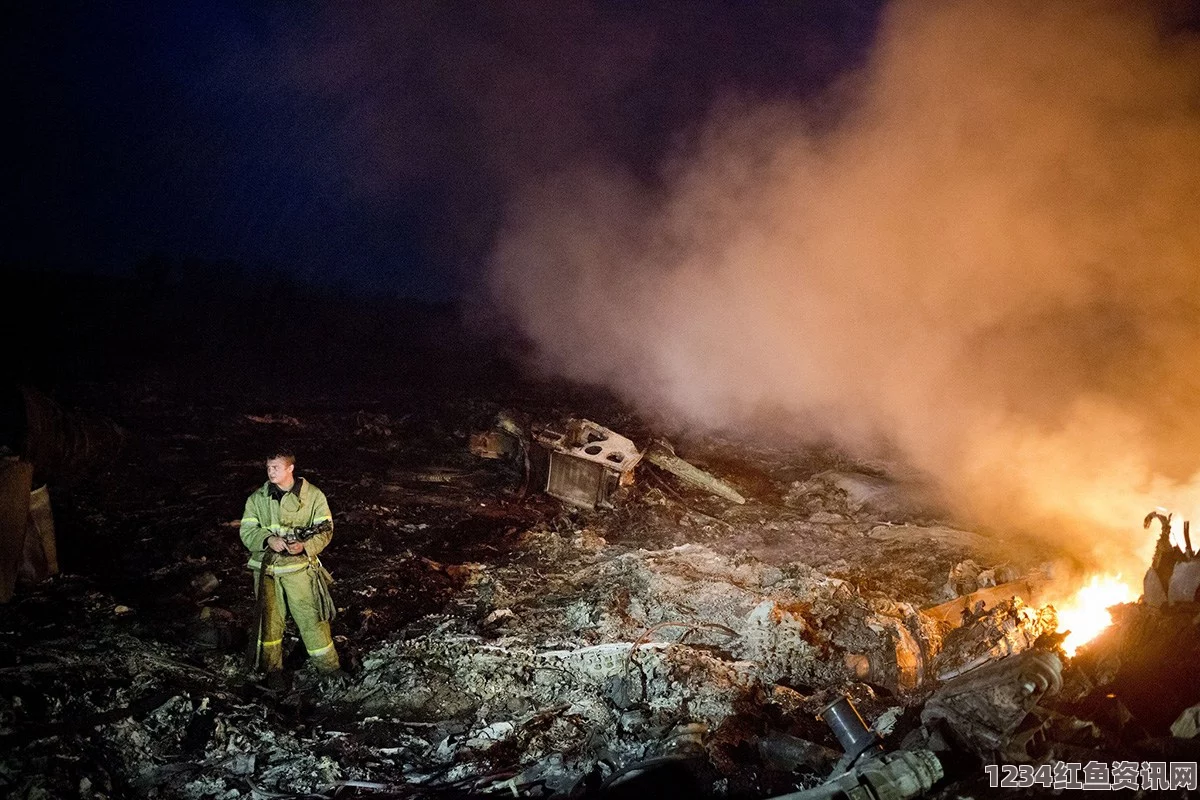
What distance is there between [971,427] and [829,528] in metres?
3.10

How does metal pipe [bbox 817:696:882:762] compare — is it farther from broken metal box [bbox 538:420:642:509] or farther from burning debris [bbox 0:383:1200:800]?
broken metal box [bbox 538:420:642:509]

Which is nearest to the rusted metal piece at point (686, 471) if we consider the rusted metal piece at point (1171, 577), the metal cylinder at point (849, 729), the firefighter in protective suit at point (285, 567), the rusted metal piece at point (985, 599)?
the rusted metal piece at point (985, 599)

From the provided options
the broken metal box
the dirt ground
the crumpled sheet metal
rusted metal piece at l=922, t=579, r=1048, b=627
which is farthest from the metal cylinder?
the broken metal box

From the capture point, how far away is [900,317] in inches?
400

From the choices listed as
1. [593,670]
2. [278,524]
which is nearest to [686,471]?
[593,670]

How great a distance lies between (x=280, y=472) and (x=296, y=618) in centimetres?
104

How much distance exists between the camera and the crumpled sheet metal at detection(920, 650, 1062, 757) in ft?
10.1

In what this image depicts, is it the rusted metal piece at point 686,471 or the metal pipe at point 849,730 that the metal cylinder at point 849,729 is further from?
the rusted metal piece at point 686,471

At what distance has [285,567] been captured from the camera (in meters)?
4.32

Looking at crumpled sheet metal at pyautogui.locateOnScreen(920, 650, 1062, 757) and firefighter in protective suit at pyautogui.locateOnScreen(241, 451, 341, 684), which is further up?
firefighter in protective suit at pyautogui.locateOnScreen(241, 451, 341, 684)

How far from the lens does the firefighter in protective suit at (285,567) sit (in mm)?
4332

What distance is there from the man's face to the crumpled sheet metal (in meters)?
4.23

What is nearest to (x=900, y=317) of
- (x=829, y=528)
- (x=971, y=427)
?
(x=971, y=427)

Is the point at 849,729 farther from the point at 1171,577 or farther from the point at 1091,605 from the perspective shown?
the point at 1091,605
